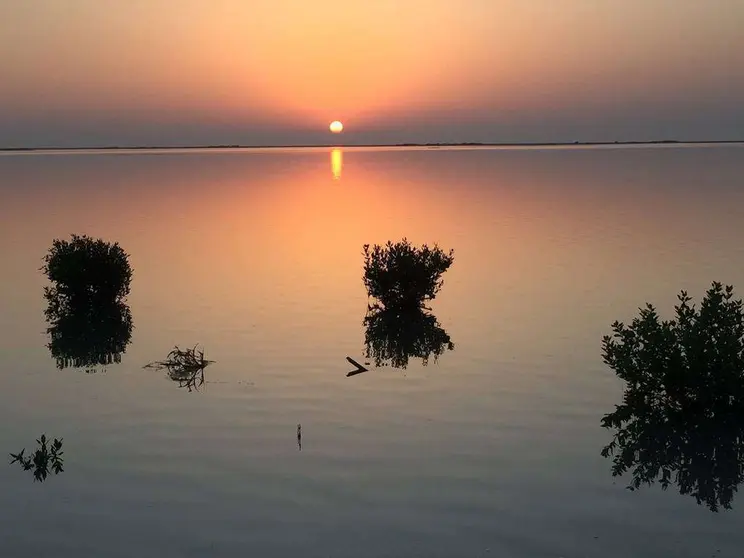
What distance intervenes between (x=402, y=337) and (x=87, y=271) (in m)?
12.0

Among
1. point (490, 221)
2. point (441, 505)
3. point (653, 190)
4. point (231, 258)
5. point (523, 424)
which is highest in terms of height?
point (653, 190)

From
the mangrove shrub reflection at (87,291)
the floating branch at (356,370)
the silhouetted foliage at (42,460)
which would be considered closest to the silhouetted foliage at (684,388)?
the floating branch at (356,370)

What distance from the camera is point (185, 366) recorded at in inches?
945

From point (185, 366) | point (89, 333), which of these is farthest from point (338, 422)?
point (89, 333)

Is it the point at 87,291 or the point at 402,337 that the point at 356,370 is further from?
the point at 87,291

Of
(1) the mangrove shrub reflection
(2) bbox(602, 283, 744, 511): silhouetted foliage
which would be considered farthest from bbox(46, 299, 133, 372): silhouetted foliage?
A: (2) bbox(602, 283, 744, 511): silhouetted foliage

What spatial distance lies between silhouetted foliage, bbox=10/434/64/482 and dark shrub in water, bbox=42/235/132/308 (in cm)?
1676

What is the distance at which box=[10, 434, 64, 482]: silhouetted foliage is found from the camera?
658 inches

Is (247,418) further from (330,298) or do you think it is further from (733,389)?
(330,298)

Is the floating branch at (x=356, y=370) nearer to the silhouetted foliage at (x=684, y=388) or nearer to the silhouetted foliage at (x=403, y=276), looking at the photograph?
the silhouetted foliage at (x=684, y=388)

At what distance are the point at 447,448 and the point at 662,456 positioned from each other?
3899 mm

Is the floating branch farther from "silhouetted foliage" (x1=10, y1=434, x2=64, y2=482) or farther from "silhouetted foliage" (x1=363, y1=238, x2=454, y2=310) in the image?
"silhouetted foliage" (x1=363, y1=238, x2=454, y2=310)

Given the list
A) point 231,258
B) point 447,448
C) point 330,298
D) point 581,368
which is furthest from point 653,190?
point 447,448

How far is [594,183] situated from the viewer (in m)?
126
